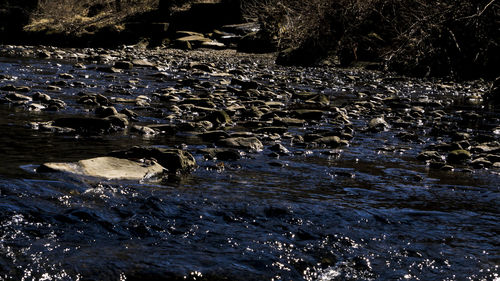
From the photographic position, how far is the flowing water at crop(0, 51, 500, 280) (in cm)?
278

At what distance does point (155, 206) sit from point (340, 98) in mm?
7583

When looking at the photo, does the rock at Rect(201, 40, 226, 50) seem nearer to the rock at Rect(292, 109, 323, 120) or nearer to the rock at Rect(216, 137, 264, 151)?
the rock at Rect(292, 109, 323, 120)

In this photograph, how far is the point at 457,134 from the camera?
281 inches

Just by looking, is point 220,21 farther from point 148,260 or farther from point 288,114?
point 148,260

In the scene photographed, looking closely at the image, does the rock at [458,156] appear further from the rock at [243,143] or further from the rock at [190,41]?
the rock at [190,41]

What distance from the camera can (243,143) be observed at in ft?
19.1

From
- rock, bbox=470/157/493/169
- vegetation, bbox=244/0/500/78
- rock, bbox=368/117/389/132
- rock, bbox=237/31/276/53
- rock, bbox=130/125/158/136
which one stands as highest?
vegetation, bbox=244/0/500/78

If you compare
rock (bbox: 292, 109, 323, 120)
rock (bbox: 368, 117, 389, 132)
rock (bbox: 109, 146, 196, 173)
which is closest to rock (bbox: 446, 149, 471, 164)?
rock (bbox: 368, 117, 389, 132)

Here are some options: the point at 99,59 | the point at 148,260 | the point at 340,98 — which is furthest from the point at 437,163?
the point at 99,59

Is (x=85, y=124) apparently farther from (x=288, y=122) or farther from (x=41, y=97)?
(x=288, y=122)

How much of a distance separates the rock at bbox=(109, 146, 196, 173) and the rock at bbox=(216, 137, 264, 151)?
0.99 m

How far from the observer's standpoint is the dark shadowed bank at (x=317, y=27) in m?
12.8

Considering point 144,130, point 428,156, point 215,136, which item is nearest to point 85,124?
point 144,130

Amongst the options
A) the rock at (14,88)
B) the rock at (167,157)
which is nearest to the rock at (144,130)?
the rock at (167,157)
